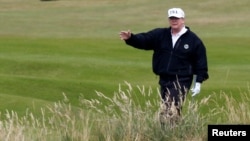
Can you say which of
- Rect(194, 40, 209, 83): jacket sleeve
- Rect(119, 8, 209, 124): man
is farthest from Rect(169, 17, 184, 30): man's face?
Rect(194, 40, 209, 83): jacket sleeve

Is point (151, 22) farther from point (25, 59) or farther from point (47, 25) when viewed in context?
point (25, 59)

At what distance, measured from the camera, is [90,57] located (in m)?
22.4

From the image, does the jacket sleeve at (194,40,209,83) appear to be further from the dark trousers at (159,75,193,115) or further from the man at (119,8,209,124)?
the dark trousers at (159,75,193,115)

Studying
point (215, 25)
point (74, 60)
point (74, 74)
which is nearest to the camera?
point (74, 74)

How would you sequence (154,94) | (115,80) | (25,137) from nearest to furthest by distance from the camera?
1. (25,137)
2. (154,94)
3. (115,80)

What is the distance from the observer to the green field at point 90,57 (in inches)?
603

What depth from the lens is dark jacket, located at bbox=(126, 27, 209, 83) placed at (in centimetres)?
995

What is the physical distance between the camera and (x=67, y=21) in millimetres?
47500

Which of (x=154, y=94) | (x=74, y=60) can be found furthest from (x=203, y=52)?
(x=74, y=60)

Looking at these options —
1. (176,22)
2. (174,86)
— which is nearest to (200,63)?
(174,86)

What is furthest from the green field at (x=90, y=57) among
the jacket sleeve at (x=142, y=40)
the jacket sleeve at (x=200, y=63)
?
the jacket sleeve at (x=200, y=63)

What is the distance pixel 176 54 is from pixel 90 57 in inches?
493

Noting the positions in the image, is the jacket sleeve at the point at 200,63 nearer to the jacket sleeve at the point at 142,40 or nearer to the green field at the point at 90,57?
the jacket sleeve at the point at 142,40

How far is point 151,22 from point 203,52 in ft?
121
